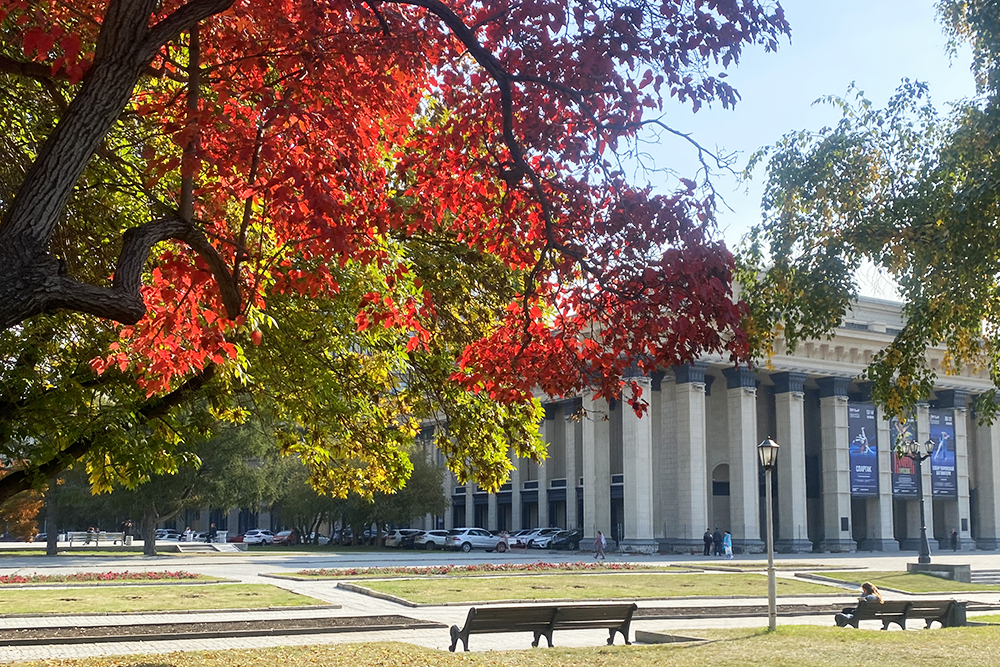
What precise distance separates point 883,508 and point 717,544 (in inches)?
554

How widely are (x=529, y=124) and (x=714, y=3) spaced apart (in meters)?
1.68

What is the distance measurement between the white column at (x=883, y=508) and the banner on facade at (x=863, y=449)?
1230 mm

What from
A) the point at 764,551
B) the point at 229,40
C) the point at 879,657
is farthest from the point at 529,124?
the point at 764,551

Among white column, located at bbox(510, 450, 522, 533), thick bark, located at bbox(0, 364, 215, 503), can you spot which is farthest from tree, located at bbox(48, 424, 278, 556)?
thick bark, located at bbox(0, 364, 215, 503)

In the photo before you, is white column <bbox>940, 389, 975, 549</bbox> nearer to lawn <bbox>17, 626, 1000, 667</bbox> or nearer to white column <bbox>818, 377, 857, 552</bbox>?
white column <bbox>818, 377, 857, 552</bbox>

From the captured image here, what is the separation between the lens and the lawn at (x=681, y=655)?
1348 cm

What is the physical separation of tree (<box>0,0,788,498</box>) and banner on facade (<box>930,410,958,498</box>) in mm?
60122

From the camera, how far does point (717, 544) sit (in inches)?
2222

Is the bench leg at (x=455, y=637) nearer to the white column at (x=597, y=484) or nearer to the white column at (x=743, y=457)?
the white column at (x=743, y=457)

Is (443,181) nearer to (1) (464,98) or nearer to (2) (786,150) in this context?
(1) (464,98)

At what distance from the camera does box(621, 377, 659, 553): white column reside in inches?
2255

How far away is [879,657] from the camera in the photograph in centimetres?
1393

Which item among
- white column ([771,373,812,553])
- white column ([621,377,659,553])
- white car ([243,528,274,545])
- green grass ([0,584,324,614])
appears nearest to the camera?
green grass ([0,584,324,614])

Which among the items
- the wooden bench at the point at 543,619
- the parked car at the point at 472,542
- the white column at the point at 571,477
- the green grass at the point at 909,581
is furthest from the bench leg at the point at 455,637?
the white column at the point at 571,477
